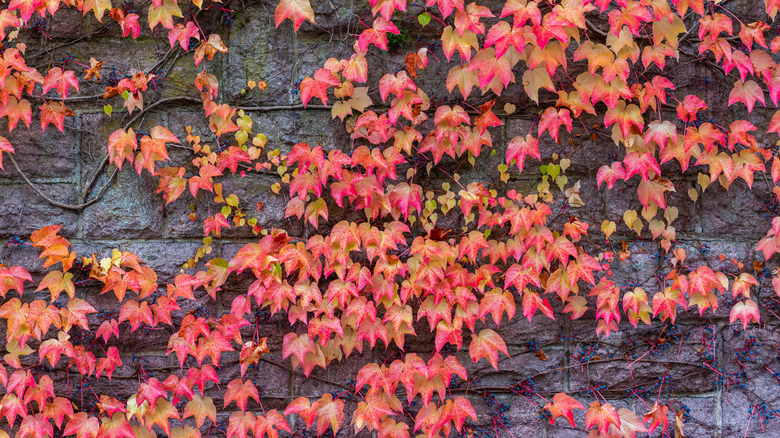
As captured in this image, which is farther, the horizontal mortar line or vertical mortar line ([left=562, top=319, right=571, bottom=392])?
vertical mortar line ([left=562, top=319, right=571, bottom=392])

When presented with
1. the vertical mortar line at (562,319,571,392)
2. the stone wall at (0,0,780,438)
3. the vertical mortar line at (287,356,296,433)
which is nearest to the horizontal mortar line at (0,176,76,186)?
the stone wall at (0,0,780,438)

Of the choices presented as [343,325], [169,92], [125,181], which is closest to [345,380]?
[343,325]

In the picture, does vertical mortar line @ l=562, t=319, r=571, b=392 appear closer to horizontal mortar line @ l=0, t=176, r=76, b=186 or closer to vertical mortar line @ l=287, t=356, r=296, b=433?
vertical mortar line @ l=287, t=356, r=296, b=433

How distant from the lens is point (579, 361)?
2.01 metres

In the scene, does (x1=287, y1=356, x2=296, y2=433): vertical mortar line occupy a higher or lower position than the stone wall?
lower

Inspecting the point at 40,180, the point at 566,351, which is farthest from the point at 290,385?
the point at 40,180

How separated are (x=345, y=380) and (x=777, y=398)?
5.94 ft

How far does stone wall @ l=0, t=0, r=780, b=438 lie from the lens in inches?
73.5

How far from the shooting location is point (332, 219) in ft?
6.23

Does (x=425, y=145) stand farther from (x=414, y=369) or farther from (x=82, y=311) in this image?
(x=82, y=311)

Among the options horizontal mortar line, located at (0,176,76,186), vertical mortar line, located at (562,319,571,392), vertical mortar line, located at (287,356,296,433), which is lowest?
vertical mortar line, located at (287,356,296,433)

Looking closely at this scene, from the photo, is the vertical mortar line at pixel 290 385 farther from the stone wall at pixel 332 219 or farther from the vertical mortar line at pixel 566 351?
the vertical mortar line at pixel 566 351

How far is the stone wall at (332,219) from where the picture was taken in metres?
1.87

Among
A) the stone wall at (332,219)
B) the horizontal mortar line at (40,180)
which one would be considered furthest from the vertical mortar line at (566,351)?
the horizontal mortar line at (40,180)
